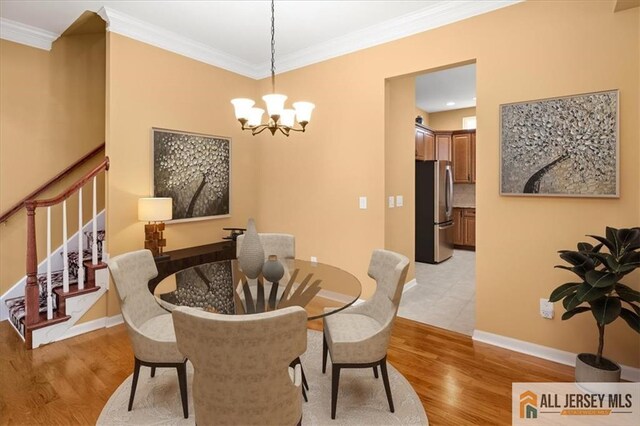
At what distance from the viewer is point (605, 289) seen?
206 cm

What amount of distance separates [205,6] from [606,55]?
323cm

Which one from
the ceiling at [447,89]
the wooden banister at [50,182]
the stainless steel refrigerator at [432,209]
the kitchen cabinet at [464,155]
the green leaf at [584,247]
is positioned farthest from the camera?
the kitchen cabinet at [464,155]

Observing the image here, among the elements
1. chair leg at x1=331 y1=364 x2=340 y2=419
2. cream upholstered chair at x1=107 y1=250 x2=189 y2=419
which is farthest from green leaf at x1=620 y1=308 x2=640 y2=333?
cream upholstered chair at x1=107 y1=250 x2=189 y2=419

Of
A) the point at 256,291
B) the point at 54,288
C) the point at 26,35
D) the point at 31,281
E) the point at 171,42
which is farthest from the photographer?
the point at 171,42

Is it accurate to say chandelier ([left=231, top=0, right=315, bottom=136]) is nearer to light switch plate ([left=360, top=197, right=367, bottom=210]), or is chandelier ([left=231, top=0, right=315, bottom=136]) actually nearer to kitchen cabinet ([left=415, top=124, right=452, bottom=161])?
light switch plate ([left=360, top=197, right=367, bottom=210])

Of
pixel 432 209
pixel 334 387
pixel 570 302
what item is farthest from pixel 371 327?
pixel 432 209

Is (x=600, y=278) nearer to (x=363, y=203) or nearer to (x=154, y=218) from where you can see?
(x=363, y=203)

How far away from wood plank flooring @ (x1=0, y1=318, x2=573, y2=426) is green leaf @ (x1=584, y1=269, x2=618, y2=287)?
86 centimetres

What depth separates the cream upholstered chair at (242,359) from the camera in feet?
4.16

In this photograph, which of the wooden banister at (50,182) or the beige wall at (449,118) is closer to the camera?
the wooden banister at (50,182)

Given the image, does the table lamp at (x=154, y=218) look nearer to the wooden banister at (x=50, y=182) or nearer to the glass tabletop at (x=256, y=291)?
the glass tabletop at (x=256, y=291)

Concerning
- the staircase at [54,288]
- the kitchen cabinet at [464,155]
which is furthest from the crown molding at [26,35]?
the kitchen cabinet at [464,155]

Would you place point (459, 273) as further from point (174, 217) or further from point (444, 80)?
point (174, 217)

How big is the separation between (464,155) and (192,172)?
5.42 m
